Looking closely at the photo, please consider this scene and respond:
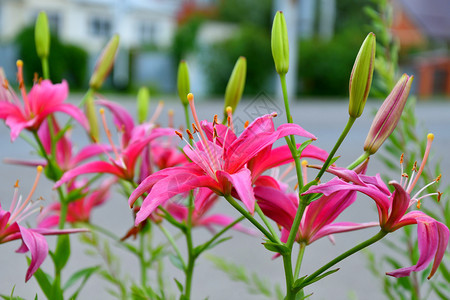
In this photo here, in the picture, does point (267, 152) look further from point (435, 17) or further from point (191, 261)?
point (435, 17)

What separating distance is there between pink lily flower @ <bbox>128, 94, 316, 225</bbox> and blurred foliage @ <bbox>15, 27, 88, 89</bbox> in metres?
8.83

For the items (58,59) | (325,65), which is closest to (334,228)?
(58,59)

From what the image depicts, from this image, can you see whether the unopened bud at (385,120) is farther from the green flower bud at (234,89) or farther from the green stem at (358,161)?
the green flower bud at (234,89)

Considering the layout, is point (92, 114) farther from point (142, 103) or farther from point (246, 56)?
point (246, 56)

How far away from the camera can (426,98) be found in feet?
→ 35.6

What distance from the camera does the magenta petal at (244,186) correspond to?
11.1 inches

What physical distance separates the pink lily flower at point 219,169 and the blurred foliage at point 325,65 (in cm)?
975

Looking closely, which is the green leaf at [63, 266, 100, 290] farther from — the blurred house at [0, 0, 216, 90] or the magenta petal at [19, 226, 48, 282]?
the blurred house at [0, 0, 216, 90]

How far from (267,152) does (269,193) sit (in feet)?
0.08

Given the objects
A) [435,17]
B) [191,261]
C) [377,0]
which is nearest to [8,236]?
[191,261]

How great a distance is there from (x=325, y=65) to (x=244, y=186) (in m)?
9.99

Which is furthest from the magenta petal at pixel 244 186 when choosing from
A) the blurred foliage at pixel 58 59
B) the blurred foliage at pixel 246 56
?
the blurred foliage at pixel 246 56

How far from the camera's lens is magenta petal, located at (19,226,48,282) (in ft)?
1.09

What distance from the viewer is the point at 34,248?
0.33 m
